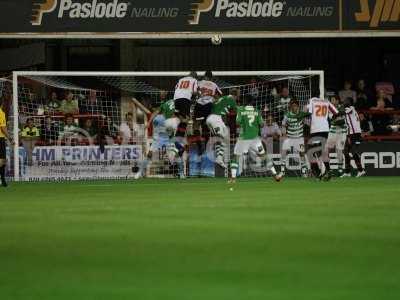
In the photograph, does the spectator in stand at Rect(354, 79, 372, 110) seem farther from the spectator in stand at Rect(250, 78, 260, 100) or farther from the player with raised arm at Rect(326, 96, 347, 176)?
the spectator in stand at Rect(250, 78, 260, 100)

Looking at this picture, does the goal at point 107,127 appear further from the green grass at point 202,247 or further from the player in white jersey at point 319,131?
the green grass at point 202,247

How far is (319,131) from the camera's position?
26922mm

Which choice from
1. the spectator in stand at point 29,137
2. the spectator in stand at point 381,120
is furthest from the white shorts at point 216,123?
the spectator in stand at point 381,120

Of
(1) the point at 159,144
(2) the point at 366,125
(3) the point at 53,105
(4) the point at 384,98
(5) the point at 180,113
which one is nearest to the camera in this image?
(5) the point at 180,113


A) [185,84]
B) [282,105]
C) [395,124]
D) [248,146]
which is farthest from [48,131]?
[395,124]

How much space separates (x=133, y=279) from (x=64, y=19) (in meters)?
22.0

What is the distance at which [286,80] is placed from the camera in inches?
1292

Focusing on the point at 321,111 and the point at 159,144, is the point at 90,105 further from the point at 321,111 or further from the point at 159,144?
the point at 321,111

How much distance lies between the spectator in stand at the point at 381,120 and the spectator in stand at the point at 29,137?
9.48 m

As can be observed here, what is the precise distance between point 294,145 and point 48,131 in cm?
662

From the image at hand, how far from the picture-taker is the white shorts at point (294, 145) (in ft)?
96.0

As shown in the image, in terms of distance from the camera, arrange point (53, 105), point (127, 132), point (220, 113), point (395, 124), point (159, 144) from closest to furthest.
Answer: point (220, 113), point (159, 144), point (127, 132), point (53, 105), point (395, 124)

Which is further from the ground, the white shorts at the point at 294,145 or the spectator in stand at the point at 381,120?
the spectator in stand at the point at 381,120

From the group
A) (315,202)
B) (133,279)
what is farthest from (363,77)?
(133,279)
